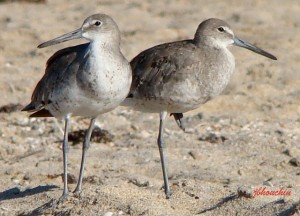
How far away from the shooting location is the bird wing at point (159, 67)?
8562 mm

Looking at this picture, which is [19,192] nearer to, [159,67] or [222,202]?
[159,67]

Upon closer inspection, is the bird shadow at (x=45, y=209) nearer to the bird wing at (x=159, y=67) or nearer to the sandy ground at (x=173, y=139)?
the sandy ground at (x=173, y=139)

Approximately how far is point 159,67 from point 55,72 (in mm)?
996

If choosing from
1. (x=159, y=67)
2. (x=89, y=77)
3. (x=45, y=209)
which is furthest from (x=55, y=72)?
(x=45, y=209)

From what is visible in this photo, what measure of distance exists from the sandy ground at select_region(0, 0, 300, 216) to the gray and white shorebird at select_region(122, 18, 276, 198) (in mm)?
638

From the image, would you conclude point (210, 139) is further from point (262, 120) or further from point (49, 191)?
point (49, 191)

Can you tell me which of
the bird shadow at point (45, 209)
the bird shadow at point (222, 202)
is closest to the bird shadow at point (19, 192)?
the bird shadow at point (45, 209)

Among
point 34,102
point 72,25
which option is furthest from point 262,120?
point 72,25

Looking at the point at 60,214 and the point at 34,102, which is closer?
the point at 60,214

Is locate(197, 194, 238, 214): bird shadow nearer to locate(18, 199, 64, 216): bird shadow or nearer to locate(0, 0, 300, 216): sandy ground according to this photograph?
locate(0, 0, 300, 216): sandy ground

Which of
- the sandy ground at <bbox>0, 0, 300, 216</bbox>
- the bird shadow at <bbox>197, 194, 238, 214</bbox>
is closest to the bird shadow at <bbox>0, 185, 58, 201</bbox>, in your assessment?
the sandy ground at <bbox>0, 0, 300, 216</bbox>

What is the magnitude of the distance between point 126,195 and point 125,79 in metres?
0.89

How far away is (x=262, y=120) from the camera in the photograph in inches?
420

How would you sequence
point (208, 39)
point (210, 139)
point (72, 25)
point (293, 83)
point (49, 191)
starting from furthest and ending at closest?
point (72, 25) < point (293, 83) < point (210, 139) < point (208, 39) < point (49, 191)
